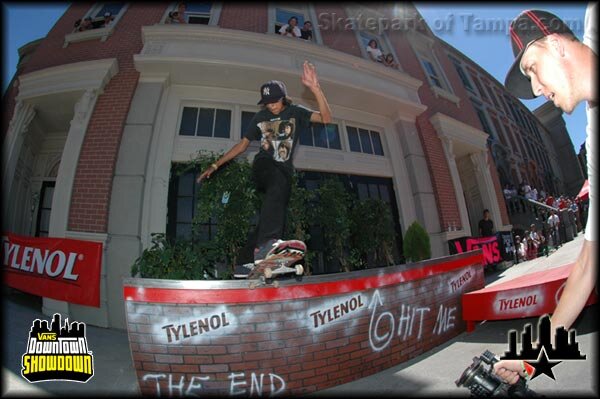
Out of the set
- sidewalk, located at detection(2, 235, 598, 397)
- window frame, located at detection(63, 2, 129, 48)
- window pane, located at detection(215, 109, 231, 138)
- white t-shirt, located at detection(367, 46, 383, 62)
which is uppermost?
window frame, located at detection(63, 2, 129, 48)

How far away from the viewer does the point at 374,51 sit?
3809 mm

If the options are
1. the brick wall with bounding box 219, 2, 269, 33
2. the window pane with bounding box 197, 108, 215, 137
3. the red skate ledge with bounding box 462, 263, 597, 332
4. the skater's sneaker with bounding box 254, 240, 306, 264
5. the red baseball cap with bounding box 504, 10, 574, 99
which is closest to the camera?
the red baseball cap with bounding box 504, 10, 574, 99

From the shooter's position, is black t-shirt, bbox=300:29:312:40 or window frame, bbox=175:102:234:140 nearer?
window frame, bbox=175:102:234:140

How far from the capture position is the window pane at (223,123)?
3611 mm

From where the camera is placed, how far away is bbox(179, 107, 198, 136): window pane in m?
3.53

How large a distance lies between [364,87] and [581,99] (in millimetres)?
3048

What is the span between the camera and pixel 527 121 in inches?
144

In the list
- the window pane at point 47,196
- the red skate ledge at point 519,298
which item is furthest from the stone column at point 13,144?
the red skate ledge at point 519,298

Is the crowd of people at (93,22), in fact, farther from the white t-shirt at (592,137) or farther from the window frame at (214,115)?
the white t-shirt at (592,137)

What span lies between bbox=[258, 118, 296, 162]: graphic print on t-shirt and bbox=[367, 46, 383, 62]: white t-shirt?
2771 mm

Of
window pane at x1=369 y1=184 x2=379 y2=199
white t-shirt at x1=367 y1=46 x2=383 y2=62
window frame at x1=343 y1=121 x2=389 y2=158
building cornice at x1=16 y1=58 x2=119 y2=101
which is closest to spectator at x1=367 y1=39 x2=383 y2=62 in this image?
white t-shirt at x1=367 y1=46 x2=383 y2=62

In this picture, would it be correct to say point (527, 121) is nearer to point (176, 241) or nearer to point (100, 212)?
point (176, 241)

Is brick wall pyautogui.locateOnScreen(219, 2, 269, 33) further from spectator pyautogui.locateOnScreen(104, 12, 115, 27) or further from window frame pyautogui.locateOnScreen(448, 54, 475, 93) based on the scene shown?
window frame pyautogui.locateOnScreen(448, 54, 475, 93)

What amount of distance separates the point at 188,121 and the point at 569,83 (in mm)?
3931
